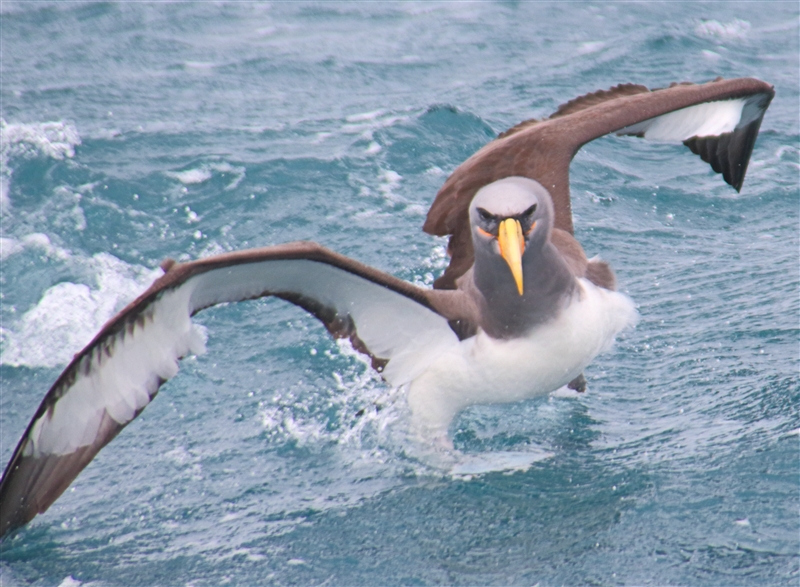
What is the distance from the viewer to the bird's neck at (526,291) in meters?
5.60

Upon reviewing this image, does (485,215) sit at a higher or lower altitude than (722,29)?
higher

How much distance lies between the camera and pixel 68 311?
8367 mm

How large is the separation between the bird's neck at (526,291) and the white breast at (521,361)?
0.06 m

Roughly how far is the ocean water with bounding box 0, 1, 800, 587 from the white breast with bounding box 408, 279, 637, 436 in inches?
15.7

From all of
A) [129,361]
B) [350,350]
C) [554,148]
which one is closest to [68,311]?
[350,350]

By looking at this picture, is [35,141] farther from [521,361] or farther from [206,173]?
[521,361]

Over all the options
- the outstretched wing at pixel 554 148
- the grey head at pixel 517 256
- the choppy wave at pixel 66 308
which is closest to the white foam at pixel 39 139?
the choppy wave at pixel 66 308

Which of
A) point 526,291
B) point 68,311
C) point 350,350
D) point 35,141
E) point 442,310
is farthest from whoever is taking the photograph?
point 35,141

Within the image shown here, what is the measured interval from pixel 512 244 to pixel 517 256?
2.7 inches

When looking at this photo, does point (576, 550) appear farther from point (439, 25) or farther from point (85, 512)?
point (439, 25)

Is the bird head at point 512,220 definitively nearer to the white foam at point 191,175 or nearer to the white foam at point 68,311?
the white foam at point 68,311

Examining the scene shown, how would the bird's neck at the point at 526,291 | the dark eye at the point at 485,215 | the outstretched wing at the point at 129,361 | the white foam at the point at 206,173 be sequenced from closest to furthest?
the outstretched wing at the point at 129,361 → the dark eye at the point at 485,215 → the bird's neck at the point at 526,291 → the white foam at the point at 206,173

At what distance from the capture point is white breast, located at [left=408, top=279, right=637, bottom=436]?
5707 millimetres

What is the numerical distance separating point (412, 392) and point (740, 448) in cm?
200
